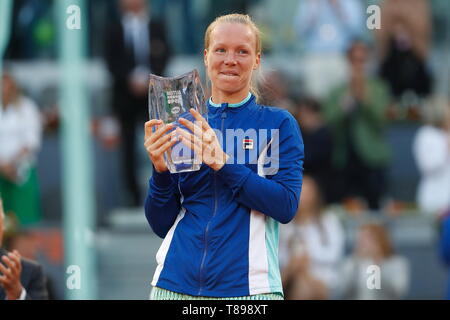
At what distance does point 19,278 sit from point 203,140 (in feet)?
3.73

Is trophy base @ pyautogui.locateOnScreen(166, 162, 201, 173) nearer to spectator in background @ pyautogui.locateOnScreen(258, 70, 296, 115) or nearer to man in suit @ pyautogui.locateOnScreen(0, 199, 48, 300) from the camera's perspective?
spectator in background @ pyautogui.locateOnScreen(258, 70, 296, 115)

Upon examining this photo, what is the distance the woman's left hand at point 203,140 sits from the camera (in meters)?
3.45

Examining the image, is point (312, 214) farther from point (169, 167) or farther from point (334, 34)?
point (169, 167)

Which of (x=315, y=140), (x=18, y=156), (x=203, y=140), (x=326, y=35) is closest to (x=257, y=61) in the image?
(x=203, y=140)

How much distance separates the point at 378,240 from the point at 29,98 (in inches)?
151

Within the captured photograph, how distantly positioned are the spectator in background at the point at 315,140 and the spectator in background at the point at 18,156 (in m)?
2.26

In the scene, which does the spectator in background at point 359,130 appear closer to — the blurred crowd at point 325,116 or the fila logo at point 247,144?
the blurred crowd at point 325,116

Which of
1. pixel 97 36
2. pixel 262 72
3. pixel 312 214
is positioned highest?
pixel 97 36

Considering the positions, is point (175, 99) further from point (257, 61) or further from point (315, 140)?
point (315, 140)

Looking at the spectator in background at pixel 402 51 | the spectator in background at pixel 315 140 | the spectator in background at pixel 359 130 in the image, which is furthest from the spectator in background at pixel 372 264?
the spectator in background at pixel 402 51

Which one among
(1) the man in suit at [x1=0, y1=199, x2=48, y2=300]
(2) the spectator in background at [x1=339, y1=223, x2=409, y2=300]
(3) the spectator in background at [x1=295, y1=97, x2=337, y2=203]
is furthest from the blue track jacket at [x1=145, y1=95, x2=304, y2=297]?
(3) the spectator in background at [x1=295, y1=97, x2=337, y2=203]

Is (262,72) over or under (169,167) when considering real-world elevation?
over

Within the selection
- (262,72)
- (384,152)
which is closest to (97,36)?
(384,152)

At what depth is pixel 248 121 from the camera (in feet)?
12.0
